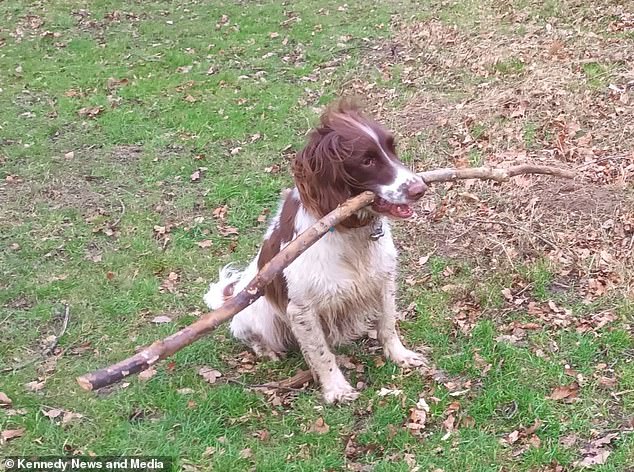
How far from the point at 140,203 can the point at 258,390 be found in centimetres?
346

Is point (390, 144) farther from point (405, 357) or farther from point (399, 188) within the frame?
point (405, 357)

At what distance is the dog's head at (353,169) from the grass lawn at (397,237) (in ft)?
4.11

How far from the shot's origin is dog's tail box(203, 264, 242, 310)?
5242 millimetres

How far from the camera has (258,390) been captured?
4.61 metres

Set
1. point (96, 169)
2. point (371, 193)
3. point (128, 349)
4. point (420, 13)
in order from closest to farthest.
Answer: point (371, 193) → point (128, 349) → point (96, 169) → point (420, 13)

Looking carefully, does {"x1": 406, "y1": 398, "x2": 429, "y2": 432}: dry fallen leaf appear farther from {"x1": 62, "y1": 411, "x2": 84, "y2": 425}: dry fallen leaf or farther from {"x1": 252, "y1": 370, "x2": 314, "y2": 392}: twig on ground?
{"x1": 62, "y1": 411, "x2": 84, "y2": 425}: dry fallen leaf

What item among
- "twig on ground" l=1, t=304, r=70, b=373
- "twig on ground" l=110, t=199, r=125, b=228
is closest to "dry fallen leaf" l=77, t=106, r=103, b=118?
"twig on ground" l=110, t=199, r=125, b=228

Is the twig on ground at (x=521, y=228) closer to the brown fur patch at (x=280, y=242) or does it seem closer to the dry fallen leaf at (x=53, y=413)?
the brown fur patch at (x=280, y=242)

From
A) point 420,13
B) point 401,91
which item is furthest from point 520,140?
point 420,13

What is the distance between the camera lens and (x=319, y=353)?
448 centimetres

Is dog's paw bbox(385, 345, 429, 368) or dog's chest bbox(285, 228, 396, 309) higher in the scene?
dog's chest bbox(285, 228, 396, 309)

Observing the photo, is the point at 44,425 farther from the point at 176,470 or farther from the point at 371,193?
the point at 371,193

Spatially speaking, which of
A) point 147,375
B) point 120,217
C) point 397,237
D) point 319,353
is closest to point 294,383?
point 319,353

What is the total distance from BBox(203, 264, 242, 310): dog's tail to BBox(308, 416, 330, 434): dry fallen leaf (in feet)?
4.27
